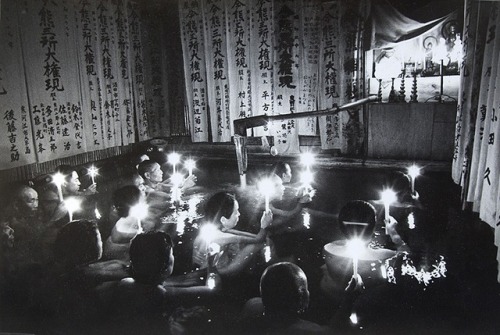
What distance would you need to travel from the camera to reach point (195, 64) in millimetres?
11055

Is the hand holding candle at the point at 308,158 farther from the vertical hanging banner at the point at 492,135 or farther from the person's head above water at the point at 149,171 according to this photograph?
the vertical hanging banner at the point at 492,135

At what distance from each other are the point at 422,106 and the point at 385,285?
5.71 metres

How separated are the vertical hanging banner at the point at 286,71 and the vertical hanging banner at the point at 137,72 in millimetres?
3885

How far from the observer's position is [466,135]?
240 inches

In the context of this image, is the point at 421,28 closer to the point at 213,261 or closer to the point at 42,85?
the point at 213,261

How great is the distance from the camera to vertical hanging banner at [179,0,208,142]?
1068 centimetres

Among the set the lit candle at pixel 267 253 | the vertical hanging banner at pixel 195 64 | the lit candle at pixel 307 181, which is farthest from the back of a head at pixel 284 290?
the vertical hanging banner at pixel 195 64

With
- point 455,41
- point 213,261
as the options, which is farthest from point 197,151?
point 455,41

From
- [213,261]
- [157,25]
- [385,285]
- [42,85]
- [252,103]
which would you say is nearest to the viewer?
[385,285]

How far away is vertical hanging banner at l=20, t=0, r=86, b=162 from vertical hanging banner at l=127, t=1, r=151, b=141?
6.74 ft

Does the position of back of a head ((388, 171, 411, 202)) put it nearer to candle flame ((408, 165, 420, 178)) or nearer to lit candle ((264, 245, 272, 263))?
candle flame ((408, 165, 420, 178))

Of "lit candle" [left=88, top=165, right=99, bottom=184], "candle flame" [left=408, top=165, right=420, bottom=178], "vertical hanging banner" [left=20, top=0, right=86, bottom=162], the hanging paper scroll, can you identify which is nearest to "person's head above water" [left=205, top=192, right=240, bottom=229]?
"candle flame" [left=408, top=165, right=420, bottom=178]

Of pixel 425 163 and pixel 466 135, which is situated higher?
pixel 466 135

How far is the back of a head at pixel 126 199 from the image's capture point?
6.18m
